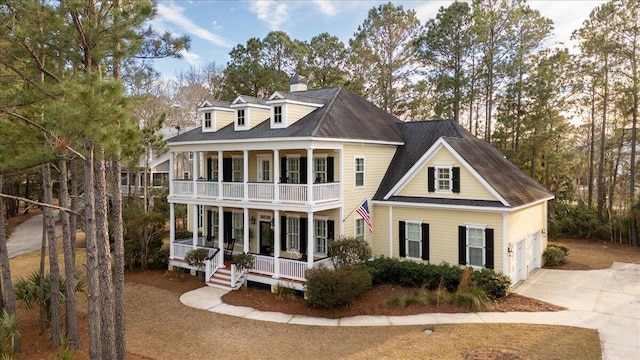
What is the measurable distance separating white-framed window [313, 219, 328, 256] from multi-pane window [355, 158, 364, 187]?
2.35 m

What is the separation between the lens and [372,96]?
1340 inches

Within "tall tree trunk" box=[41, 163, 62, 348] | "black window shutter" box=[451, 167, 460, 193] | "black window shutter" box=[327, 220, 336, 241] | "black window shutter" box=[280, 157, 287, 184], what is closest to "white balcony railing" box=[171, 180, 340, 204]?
"black window shutter" box=[327, 220, 336, 241]

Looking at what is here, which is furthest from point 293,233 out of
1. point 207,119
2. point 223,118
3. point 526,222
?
point 526,222

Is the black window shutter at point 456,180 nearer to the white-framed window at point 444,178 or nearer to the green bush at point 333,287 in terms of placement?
the white-framed window at point 444,178

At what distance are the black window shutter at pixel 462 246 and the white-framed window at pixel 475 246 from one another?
0.12 meters

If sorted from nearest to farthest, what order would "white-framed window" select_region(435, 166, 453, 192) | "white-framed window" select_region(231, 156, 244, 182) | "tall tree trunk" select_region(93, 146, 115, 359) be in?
"tall tree trunk" select_region(93, 146, 115, 359)
"white-framed window" select_region(435, 166, 453, 192)
"white-framed window" select_region(231, 156, 244, 182)

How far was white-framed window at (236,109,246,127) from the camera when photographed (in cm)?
1971

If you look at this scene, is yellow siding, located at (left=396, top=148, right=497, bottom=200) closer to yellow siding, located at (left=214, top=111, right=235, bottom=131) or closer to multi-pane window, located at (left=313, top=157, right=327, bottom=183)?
multi-pane window, located at (left=313, top=157, right=327, bottom=183)

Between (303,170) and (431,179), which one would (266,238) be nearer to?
(303,170)

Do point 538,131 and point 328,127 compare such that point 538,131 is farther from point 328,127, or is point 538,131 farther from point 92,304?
point 92,304

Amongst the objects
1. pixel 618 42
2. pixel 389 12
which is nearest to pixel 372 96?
pixel 389 12

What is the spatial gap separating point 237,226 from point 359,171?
7137 mm

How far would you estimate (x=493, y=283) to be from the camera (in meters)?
14.8

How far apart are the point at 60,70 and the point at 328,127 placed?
9.91 m
